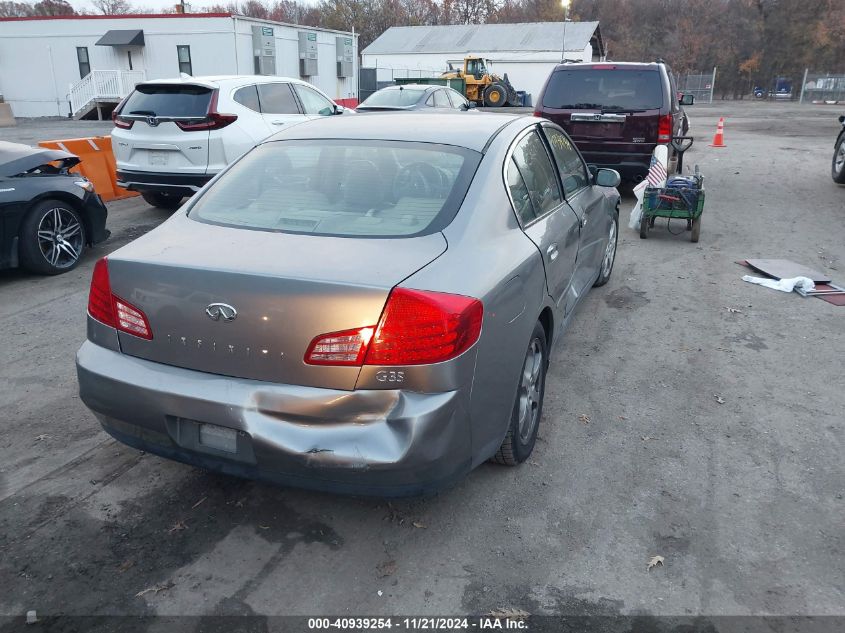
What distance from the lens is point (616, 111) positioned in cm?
995

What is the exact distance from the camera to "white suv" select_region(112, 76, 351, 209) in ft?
27.7

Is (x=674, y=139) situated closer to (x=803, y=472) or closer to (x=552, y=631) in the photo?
(x=803, y=472)

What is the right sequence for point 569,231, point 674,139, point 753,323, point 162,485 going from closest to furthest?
point 162,485, point 569,231, point 753,323, point 674,139

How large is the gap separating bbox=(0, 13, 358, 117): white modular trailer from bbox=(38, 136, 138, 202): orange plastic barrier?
19.8 m

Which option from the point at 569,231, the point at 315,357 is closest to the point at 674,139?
the point at 569,231

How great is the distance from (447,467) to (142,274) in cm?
149

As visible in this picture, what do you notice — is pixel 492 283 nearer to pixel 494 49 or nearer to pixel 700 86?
pixel 494 49

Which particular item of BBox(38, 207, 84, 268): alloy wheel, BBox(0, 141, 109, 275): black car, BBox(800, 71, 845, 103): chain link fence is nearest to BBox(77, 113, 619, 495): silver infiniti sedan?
BBox(0, 141, 109, 275): black car

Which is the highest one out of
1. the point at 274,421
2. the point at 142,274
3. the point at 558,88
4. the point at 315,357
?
the point at 558,88

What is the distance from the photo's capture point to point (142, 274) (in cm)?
286

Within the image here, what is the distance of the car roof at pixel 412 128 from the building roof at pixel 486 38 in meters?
49.0

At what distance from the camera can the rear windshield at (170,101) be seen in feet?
28.1

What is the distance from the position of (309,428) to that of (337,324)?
422 millimetres

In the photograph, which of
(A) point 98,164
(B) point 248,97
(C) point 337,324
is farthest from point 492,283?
(A) point 98,164
